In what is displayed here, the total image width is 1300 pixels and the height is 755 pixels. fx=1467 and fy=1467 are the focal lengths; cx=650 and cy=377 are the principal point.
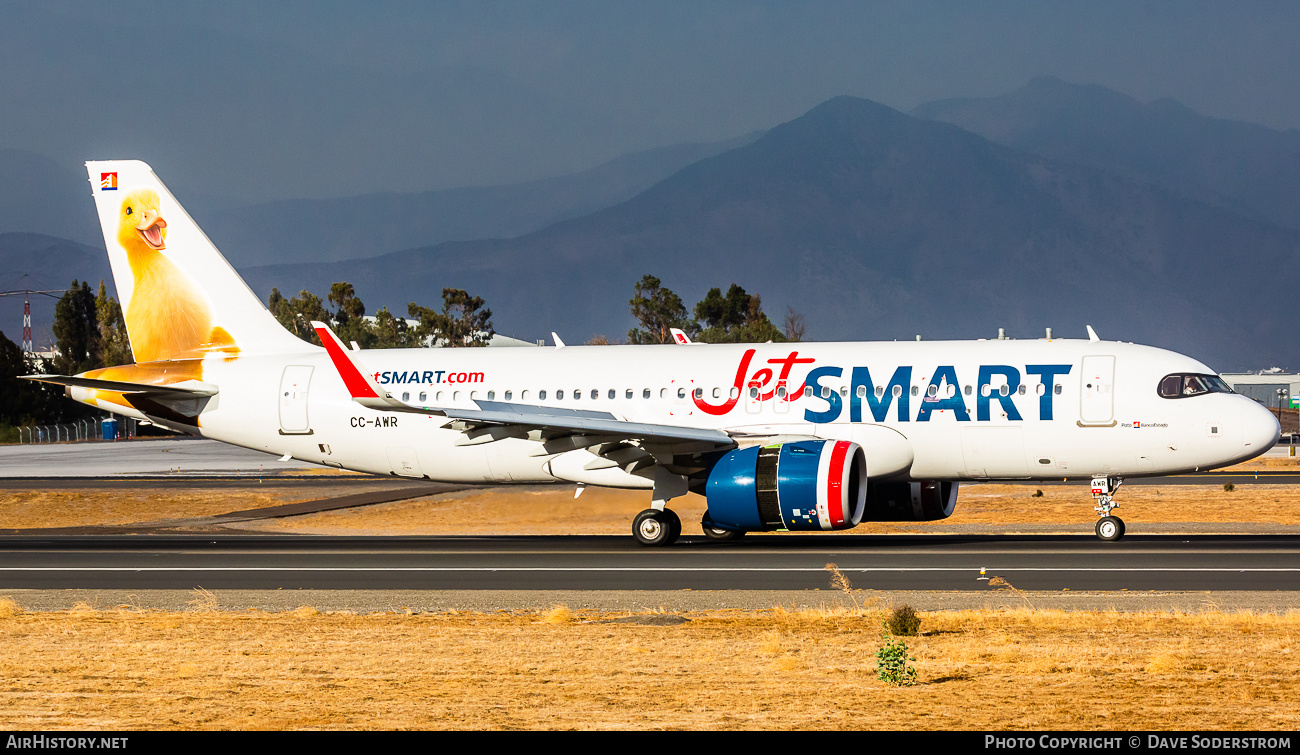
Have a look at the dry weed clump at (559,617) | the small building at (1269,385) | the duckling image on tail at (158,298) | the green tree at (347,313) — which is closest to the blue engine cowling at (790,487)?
the dry weed clump at (559,617)

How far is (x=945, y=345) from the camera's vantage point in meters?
29.0

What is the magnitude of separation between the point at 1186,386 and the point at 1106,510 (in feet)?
9.23

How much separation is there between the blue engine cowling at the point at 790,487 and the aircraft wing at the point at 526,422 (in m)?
0.99

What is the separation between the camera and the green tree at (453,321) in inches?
6255

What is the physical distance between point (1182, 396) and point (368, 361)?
55.9 ft

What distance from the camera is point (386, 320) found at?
153 m

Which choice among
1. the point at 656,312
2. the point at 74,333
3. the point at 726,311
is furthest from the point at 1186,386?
the point at 74,333

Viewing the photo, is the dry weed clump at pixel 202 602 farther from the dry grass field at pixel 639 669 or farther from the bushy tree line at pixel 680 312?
the bushy tree line at pixel 680 312

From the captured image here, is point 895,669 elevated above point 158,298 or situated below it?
below

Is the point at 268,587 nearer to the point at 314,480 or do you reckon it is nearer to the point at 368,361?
the point at 368,361

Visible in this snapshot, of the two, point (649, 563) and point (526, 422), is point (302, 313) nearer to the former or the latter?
point (526, 422)

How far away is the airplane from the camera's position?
27188mm
